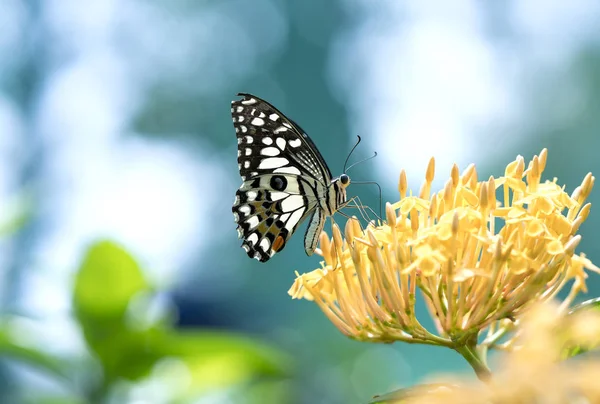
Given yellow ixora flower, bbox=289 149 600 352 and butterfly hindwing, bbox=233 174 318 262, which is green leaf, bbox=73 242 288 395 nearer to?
butterfly hindwing, bbox=233 174 318 262

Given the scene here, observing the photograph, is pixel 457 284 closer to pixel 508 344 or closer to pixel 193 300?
pixel 508 344

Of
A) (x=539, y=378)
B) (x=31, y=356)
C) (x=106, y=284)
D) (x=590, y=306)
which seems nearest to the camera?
(x=539, y=378)

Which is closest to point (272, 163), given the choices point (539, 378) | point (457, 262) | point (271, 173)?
point (271, 173)

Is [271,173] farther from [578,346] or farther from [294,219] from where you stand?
[578,346]

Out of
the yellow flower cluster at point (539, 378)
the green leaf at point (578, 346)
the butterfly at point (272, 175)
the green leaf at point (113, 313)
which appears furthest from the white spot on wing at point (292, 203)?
the yellow flower cluster at point (539, 378)

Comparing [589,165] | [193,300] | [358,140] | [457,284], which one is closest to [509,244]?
[457,284]

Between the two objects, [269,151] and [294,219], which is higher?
[269,151]
